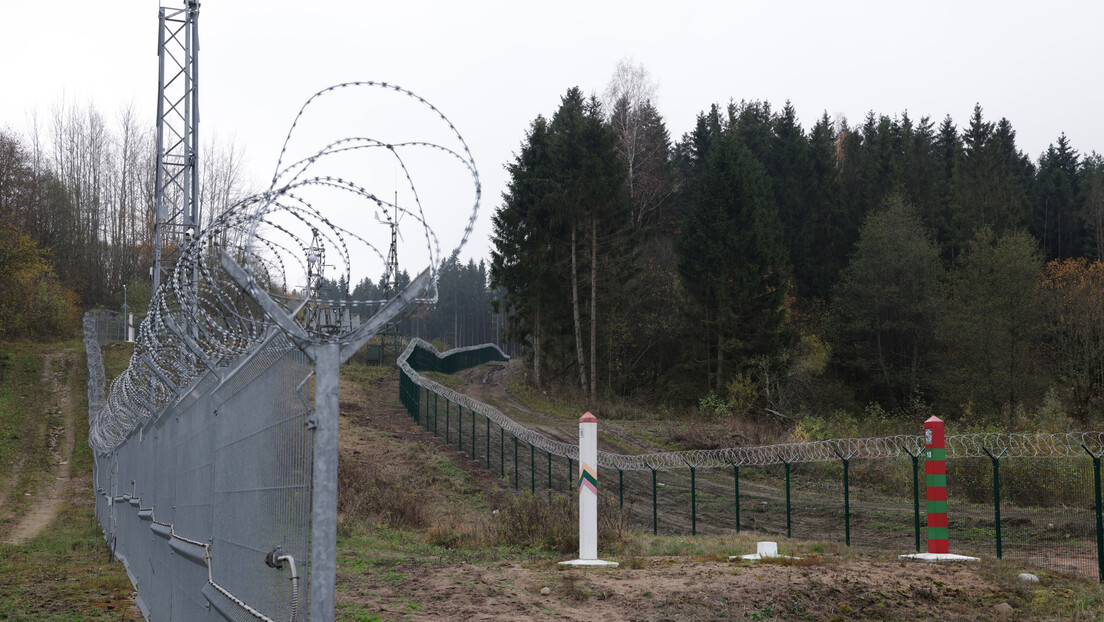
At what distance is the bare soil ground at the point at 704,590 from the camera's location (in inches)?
366

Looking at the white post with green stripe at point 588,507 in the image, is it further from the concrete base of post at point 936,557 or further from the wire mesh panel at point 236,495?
the wire mesh panel at point 236,495

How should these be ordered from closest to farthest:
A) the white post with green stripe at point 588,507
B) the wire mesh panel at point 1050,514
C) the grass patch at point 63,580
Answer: the grass patch at point 63,580 < the white post with green stripe at point 588,507 < the wire mesh panel at point 1050,514

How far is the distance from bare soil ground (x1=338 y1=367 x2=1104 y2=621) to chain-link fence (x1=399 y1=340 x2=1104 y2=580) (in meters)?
2.04

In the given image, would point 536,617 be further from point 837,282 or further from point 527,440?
point 837,282

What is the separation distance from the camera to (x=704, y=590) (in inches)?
392

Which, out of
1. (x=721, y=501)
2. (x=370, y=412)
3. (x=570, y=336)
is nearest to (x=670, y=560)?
(x=721, y=501)

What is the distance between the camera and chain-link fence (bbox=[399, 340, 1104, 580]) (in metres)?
15.2

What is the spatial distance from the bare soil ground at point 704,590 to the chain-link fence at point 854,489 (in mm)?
2045

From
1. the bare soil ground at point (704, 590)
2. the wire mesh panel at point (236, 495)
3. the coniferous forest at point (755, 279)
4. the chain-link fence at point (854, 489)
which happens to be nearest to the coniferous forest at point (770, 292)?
the coniferous forest at point (755, 279)

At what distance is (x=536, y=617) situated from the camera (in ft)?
29.5

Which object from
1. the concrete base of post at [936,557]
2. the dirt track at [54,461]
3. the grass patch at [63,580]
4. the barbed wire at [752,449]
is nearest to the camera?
the grass patch at [63,580]

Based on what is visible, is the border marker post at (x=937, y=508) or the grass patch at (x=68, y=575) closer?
the grass patch at (x=68, y=575)

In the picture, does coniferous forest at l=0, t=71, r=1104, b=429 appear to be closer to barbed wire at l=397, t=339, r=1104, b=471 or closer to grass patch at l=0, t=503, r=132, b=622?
barbed wire at l=397, t=339, r=1104, b=471

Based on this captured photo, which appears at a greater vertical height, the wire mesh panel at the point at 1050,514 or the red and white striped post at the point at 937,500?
the red and white striped post at the point at 937,500
